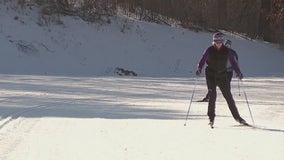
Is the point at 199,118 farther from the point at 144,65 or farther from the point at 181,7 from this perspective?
the point at 181,7

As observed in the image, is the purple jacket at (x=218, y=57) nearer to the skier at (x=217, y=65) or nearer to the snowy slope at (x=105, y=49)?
the skier at (x=217, y=65)

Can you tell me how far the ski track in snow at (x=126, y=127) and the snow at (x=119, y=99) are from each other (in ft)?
0.06

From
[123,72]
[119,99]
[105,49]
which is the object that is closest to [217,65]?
[119,99]

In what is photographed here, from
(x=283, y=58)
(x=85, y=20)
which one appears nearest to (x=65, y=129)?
(x=85, y=20)

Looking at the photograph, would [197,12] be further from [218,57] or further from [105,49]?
[218,57]

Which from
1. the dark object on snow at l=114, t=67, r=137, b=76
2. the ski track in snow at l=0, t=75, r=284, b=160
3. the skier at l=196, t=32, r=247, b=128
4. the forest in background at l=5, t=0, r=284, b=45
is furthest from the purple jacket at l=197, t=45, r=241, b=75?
the forest in background at l=5, t=0, r=284, b=45

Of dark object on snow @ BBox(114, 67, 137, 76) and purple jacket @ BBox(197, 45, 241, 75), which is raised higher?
purple jacket @ BBox(197, 45, 241, 75)

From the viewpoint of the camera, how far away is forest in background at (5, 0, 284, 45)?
3738cm

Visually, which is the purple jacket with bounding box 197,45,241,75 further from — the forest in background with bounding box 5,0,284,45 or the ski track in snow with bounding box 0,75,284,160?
the forest in background with bounding box 5,0,284,45

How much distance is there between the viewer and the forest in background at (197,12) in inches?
1471

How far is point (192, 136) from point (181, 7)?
31337 mm

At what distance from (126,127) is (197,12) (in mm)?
31069

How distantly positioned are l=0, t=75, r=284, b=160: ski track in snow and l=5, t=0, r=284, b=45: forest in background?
1766 centimetres

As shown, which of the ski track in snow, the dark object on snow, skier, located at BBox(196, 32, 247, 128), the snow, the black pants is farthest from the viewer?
the dark object on snow
